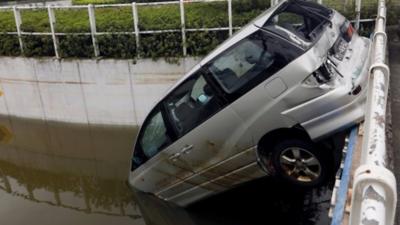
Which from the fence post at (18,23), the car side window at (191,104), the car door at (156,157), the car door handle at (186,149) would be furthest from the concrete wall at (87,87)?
the car door handle at (186,149)

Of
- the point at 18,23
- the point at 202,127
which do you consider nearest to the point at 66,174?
the point at 202,127

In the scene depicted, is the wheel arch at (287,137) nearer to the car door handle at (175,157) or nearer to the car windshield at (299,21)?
the car windshield at (299,21)

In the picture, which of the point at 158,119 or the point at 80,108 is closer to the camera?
the point at 158,119

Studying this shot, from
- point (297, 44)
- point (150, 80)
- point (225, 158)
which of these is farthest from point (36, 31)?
point (297, 44)

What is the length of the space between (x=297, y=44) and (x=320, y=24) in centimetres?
65

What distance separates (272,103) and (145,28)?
5.68m

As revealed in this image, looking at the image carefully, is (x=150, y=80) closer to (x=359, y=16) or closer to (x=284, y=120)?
(x=359, y=16)

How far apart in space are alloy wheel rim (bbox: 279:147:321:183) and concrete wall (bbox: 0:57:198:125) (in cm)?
482

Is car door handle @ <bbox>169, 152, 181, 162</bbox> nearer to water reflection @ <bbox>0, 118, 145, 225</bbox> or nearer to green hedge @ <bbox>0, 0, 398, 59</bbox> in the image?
water reflection @ <bbox>0, 118, 145, 225</bbox>

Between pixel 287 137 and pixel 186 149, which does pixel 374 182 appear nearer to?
pixel 287 137

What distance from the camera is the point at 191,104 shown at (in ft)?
17.2

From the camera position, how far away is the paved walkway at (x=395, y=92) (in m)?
3.63

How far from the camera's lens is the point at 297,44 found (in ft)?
14.5

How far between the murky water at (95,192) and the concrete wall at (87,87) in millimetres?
285
